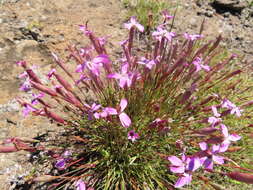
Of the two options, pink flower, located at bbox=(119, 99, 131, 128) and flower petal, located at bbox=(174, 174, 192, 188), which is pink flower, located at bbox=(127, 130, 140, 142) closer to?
pink flower, located at bbox=(119, 99, 131, 128)

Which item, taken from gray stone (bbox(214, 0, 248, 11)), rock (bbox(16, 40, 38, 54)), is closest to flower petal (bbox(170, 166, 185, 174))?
rock (bbox(16, 40, 38, 54))

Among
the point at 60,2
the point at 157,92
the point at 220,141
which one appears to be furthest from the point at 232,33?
the point at 220,141

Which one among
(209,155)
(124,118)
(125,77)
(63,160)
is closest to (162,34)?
(125,77)

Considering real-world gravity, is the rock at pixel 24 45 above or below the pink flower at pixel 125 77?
below

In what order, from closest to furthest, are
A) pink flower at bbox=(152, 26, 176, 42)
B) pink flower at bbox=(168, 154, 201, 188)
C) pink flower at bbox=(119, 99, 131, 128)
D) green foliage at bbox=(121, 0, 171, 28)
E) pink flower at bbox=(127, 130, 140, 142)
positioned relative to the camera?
pink flower at bbox=(168, 154, 201, 188) < pink flower at bbox=(119, 99, 131, 128) < pink flower at bbox=(127, 130, 140, 142) < pink flower at bbox=(152, 26, 176, 42) < green foliage at bbox=(121, 0, 171, 28)

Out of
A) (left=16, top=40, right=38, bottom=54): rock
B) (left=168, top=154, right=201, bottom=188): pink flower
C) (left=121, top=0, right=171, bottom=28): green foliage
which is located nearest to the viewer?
(left=168, top=154, right=201, bottom=188): pink flower

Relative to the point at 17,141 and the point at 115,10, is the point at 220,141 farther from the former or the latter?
the point at 115,10

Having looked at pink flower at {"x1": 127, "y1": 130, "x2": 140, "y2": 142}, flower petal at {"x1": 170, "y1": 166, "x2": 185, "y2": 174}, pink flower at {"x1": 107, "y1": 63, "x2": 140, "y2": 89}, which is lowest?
pink flower at {"x1": 127, "y1": 130, "x2": 140, "y2": 142}

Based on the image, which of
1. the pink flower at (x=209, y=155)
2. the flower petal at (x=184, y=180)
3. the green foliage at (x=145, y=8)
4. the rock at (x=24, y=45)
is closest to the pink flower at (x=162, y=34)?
the pink flower at (x=209, y=155)

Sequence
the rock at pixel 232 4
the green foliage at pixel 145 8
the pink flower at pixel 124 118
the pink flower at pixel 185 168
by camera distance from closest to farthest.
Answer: the pink flower at pixel 185 168, the pink flower at pixel 124 118, the green foliage at pixel 145 8, the rock at pixel 232 4

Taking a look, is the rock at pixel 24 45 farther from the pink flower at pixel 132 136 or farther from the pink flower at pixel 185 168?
the pink flower at pixel 185 168

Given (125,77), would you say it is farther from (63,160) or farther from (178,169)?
(63,160)
